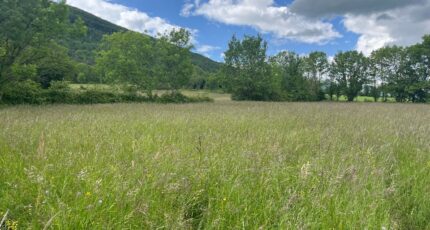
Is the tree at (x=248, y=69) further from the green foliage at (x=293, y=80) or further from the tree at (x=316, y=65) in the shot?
the tree at (x=316, y=65)

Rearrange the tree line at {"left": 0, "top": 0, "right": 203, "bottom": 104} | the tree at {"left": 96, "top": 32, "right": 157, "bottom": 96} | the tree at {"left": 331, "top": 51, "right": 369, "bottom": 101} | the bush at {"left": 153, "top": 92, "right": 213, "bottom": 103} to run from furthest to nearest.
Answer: the tree at {"left": 331, "top": 51, "right": 369, "bottom": 101}
the tree at {"left": 96, "top": 32, "right": 157, "bottom": 96}
the bush at {"left": 153, "top": 92, "right": 213, "bottom": 103}
the tree line at {"left": 0, "top": 0, "right": 203, "bottom": 104}

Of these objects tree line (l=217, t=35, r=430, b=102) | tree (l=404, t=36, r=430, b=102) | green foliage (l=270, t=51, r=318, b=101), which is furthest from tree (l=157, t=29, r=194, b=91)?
tree (l=404, t=36, r=430, b=102)

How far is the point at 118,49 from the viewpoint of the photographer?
33281mm

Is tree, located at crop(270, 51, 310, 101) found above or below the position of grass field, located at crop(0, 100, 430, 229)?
above

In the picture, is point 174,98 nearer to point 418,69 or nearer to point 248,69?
point 248,69

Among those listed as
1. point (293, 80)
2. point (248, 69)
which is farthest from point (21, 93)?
point (293, 80)

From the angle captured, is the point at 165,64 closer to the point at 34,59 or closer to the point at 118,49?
the point at 118,49

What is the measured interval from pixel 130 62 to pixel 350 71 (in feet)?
160

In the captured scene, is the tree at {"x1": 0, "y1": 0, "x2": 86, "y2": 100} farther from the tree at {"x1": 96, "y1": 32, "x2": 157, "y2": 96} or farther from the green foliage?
the green foliage

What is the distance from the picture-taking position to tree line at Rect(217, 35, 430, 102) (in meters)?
44.1

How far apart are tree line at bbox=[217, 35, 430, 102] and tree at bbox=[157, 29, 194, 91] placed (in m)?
10.6

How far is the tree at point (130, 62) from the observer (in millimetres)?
32156

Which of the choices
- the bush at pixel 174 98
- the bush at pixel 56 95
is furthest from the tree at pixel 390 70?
the bush at pixel 56 95

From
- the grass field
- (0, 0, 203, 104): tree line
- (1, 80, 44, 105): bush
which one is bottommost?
the grass field
